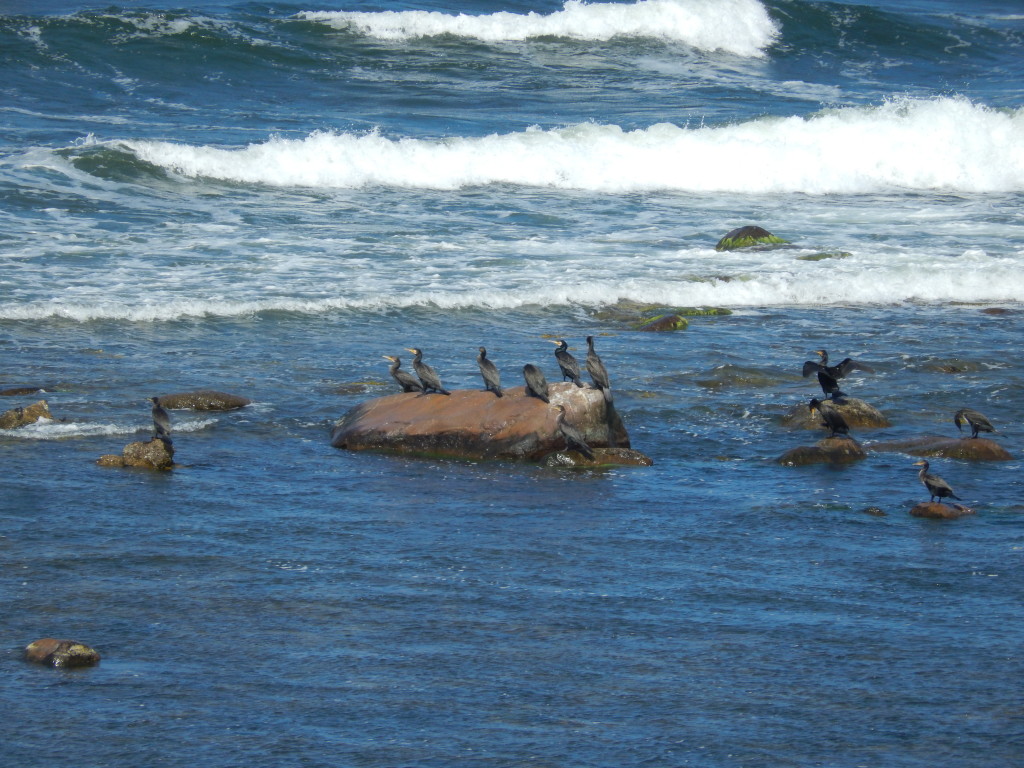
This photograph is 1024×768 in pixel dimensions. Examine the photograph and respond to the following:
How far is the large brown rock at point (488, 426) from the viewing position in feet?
33.3

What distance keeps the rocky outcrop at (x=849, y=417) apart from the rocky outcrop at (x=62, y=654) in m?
6.65

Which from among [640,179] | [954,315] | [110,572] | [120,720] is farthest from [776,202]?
[120,720]

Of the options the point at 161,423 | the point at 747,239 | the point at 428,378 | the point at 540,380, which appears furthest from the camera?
the point at 747,239

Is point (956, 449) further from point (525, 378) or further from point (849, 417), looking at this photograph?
point (525, 378)

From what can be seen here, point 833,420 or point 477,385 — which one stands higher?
point 833,420

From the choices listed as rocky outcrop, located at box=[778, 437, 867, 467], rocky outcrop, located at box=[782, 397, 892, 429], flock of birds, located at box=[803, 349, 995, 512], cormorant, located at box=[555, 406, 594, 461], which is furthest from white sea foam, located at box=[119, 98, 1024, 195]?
rocky outcrop, located at box=[778, 437, 867, 467]

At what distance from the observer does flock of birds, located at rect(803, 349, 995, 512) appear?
8.94 m

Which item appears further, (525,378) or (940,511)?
(525,378)

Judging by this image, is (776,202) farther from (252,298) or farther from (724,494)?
(724,494)

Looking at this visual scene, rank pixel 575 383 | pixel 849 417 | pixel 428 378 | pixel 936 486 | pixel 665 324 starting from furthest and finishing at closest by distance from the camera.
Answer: pixel 665 324 → pixel 849 417 → pixel 428 378 → pixel 575 383 → pixel 936 486

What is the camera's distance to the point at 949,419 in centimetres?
1145

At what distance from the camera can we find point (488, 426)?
33.6ft

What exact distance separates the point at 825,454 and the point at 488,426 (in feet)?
8.41

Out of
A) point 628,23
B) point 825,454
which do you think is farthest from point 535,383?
point 628,23
